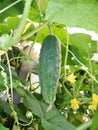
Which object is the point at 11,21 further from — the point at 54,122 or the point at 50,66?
the point at 50,66

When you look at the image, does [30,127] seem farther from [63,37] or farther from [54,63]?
[54,63]

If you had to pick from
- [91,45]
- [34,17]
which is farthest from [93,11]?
[91,45]

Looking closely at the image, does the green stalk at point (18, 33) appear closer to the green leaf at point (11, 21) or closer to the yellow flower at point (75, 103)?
the yellow flower at point (75, 103)

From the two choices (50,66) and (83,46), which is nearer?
(50,66)

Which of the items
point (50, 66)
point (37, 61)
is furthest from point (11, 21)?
point (50, 66)

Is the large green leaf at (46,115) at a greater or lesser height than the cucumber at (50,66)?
lesser

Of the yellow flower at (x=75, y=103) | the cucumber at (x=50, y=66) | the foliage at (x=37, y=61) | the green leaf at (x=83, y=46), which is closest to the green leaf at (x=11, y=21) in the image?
the foliage at (x=37, y=61)

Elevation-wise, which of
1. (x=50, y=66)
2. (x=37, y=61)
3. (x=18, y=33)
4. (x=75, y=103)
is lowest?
(x=75, y=103)
